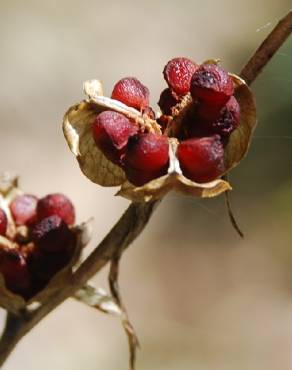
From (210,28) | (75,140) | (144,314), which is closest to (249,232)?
(144,314)

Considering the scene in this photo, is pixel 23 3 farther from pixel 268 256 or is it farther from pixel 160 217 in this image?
pixel 268 256

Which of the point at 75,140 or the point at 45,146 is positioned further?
the point at 45,146

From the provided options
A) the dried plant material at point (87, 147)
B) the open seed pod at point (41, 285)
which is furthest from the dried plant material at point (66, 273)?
the dried plant material at point (87, 147)

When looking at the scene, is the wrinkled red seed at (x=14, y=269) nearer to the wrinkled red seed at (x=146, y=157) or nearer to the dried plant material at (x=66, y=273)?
the dried plant material at (x=66, y=273)

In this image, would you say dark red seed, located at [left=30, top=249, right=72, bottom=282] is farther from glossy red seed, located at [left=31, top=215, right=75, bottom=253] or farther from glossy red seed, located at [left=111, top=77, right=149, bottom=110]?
glossy red seed, located at [left=111, top=77, right=149, bottom=110]

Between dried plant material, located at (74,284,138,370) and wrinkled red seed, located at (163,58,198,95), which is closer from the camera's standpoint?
wrinkled red seed, located at (163,58,198,95)

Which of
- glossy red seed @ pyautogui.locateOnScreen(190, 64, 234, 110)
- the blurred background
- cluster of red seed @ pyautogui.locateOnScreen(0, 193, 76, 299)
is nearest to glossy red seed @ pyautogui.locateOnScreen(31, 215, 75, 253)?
cluster of red seed @ pyautogui.locateOnScreen(0, 193, 76, 299)

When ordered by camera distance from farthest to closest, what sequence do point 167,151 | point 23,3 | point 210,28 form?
point 210,28, point 23,3, point 167,151
